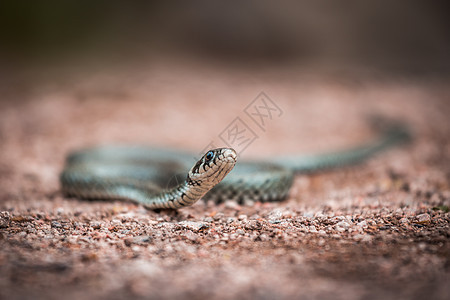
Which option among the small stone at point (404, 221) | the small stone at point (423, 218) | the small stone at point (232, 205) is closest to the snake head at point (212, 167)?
the small stone at point (232, 205)

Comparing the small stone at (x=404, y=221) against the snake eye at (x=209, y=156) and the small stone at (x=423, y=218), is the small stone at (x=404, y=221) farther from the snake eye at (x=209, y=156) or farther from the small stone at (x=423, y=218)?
the snake eye at (x=209, y=156)

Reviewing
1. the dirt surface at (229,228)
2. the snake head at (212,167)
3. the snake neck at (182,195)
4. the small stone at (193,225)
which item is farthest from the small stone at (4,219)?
the snake head at (212,167)

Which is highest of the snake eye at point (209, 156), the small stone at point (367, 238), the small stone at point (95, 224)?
the snake eye at point (209, 156)

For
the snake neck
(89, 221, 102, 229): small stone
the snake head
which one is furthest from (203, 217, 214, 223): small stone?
(89, 221, 102, 229): small stone

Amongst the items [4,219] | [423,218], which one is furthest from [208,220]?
[423,218]

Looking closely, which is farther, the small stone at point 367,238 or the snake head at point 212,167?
the snake head at point 212,167

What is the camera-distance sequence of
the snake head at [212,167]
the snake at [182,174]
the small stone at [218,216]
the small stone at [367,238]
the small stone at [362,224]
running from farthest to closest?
the small stone at [218,216]
the snake at [182,174]
the snake head at [212,167]
the small stone at [362,224]
the small stone at [367,238]

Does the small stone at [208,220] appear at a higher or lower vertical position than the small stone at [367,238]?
higher

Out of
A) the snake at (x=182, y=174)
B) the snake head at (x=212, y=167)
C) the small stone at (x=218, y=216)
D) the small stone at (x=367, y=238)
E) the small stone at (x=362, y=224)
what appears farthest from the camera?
the small stone at (x=218, y=216)
